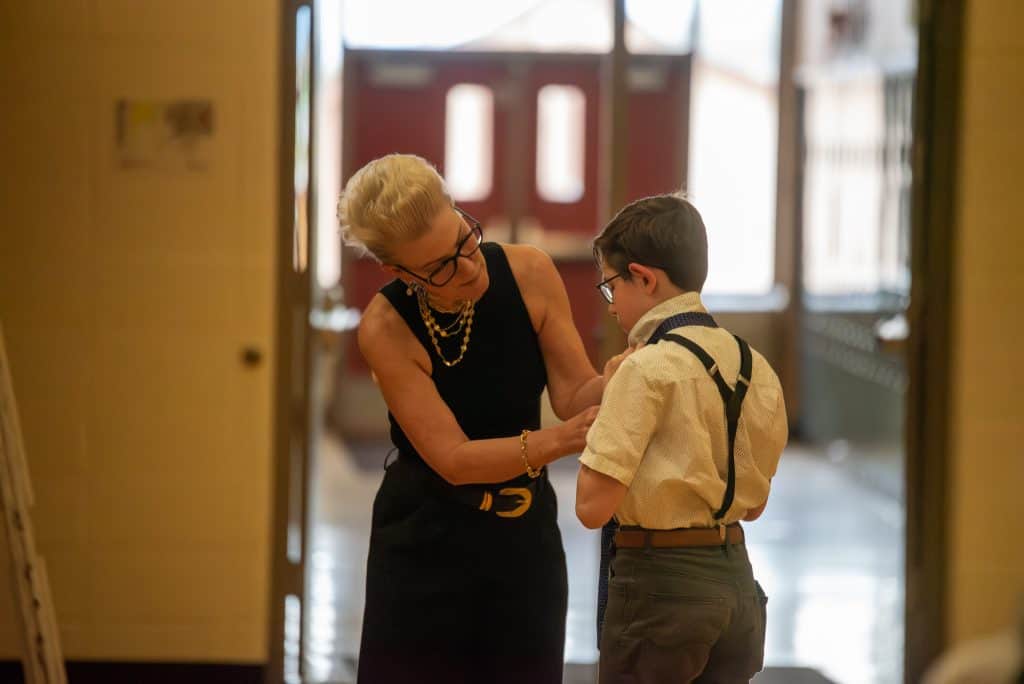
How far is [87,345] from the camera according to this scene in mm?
3715

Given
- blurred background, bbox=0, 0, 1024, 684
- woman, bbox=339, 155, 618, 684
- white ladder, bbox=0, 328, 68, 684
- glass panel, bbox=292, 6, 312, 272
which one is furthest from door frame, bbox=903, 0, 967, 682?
white ladder, bbox=0, 328, 68, 684

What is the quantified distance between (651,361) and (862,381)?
543 centimetres

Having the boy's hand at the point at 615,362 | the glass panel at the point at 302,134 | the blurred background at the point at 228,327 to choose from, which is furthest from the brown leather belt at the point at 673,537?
the glass panel at the point at 302,134

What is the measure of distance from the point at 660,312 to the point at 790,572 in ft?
11.4

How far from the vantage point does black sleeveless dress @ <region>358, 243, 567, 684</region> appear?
240cm

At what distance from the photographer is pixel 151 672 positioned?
12.4 feet

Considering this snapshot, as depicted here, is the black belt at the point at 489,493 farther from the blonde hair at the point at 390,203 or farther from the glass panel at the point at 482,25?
the glass panel at the point at 482,25

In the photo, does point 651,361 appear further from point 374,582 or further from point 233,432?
point 233,432

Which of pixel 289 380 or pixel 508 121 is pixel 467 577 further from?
pixel 508 121

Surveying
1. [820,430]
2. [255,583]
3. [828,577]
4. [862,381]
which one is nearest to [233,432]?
[255,583]

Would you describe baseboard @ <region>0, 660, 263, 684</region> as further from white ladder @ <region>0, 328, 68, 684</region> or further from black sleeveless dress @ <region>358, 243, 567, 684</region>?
black sleeveless dress @ <region>358, 243, 567, 684</region>

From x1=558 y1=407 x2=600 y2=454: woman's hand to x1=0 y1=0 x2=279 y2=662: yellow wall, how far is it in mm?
1713

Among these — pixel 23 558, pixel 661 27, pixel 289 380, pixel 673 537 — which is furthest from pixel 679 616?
pixel 661 27

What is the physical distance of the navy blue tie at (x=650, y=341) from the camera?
209 centimetres
